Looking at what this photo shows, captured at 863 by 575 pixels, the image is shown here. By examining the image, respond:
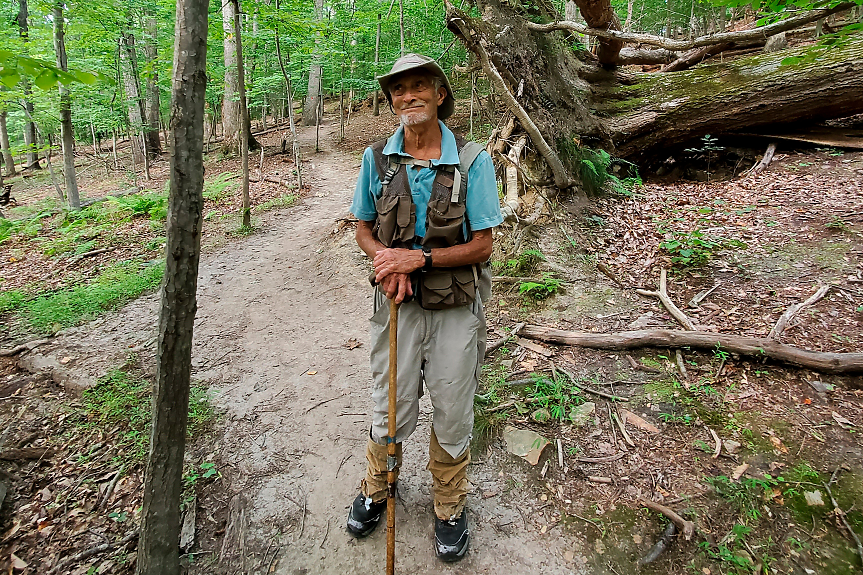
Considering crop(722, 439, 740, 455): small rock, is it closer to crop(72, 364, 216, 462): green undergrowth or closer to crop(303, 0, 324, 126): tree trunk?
crop(72, 364, 216, 462): green undergrowth

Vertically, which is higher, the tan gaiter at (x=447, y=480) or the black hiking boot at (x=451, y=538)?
the tan gaiter at (x=447, y=480)

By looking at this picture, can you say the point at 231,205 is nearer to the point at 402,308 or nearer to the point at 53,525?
the point at 53,525

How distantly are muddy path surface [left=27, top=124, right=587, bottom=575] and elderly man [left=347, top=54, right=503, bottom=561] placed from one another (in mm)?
447

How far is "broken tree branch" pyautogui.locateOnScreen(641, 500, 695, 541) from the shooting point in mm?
2734

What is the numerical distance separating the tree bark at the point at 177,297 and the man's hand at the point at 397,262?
925mm

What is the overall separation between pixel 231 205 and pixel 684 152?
35.1 feet

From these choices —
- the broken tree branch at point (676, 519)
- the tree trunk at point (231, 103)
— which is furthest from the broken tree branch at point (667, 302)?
the tree trunk at point (231, 103)

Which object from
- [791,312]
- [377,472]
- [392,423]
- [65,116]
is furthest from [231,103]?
[791,312]

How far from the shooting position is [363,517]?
294cm

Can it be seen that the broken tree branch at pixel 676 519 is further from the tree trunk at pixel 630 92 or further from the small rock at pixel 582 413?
the tree trunk at pixel 630 92

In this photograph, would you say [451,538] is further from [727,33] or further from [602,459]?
[727,33]

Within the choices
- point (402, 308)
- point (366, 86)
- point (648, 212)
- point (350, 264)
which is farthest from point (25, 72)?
point (366, 86)

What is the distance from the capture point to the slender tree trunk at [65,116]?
32.1ft

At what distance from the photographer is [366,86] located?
19.0m
